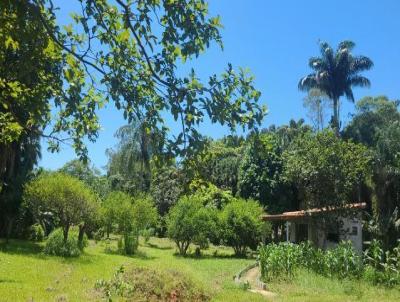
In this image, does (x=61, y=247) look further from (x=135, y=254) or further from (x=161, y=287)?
(x=161, y=287)

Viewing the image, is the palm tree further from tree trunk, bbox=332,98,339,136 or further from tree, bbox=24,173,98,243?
tree, bbox=24,173,98,243

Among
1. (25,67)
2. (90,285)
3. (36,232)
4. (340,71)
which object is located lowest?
(90,285)

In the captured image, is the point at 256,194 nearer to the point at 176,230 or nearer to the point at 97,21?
the point at 176,230

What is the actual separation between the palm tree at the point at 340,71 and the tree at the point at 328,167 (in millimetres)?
24776

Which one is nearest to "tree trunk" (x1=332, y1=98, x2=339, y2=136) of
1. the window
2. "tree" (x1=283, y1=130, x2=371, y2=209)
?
the window

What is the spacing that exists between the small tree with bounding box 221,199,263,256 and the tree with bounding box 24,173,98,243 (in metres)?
9.67

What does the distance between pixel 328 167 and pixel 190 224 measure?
11296mm

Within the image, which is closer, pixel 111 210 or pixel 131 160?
pixel 111 210

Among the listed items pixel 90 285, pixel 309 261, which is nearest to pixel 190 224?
pixel 309 261

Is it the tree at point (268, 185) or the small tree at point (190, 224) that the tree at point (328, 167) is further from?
the tree at point (268, 185)

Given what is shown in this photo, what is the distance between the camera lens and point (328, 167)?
950 inches

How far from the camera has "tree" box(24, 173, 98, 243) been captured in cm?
2683

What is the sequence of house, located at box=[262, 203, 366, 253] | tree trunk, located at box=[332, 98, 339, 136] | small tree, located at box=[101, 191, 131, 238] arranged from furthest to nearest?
tree trunk, located at box=[332, 98, 339, 136], small tree, located at box=[101, 191, 131, 238], house, located at box=[262, 203, 366, 253]

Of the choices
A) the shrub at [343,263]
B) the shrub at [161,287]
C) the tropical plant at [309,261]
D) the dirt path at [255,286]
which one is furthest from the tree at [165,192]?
the shrub at [161,287]
